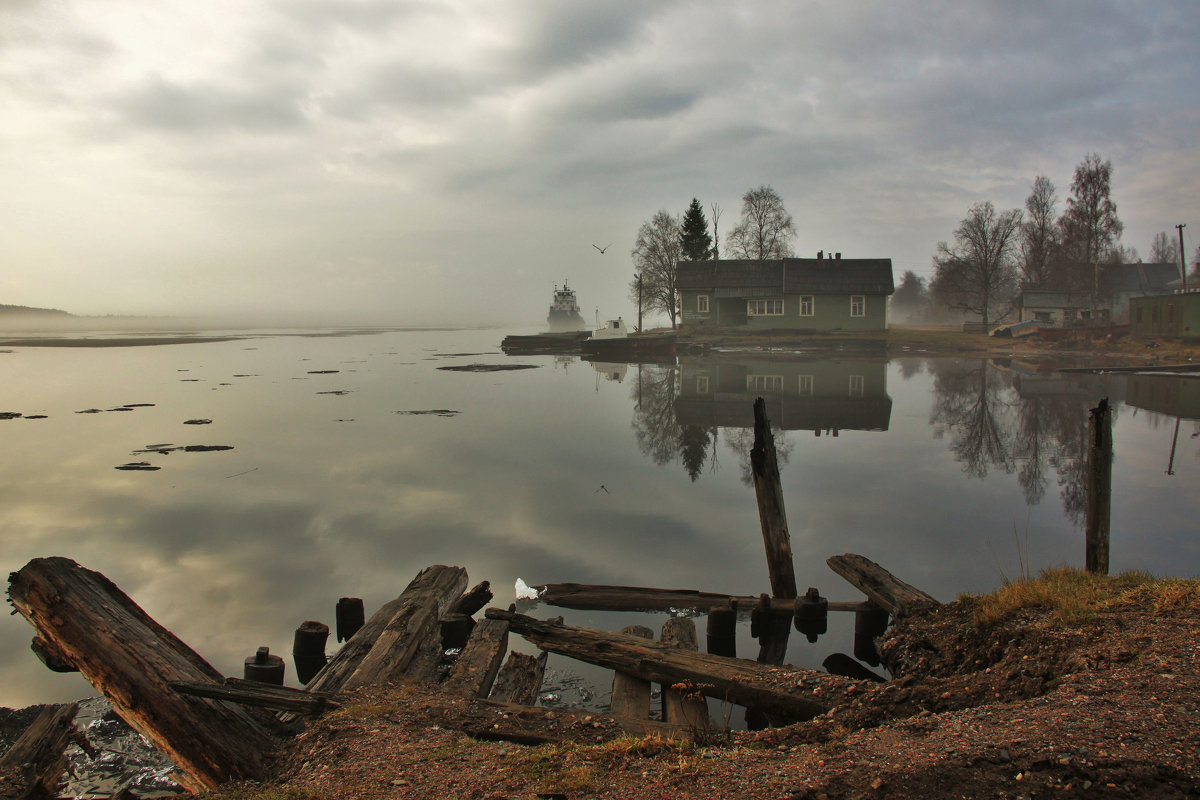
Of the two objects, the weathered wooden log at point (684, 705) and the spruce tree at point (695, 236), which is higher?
the spruce tree at point (695, 236)

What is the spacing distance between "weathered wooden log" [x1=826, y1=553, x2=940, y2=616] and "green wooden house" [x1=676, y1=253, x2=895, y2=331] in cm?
4744

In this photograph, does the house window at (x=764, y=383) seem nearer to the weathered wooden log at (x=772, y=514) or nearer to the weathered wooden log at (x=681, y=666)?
the weathered wooden log at (x=772, y=514)

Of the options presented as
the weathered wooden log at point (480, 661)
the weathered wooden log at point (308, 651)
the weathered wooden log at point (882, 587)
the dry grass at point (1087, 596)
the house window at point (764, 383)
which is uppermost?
the house window at point (764, 383)

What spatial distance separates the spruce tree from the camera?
69.6m

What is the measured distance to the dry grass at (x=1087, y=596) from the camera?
5.35 metres

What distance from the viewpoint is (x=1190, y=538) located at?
9688 mm

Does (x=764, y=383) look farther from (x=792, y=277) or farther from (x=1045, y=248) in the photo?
(x=1045, y=248)

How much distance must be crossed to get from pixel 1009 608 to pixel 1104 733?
7.30 feet

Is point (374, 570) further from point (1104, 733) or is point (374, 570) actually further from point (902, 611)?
point (1104, 733)

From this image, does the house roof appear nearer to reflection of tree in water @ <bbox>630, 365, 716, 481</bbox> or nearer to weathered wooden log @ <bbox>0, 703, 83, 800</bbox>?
reflection of tree in water @ <bbox>630, 365, 716, 481</bbox>

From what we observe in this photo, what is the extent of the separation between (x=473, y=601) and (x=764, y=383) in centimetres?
2468

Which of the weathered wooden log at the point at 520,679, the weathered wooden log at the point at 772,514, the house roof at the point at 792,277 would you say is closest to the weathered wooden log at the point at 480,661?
the weathered wooden log at the point at 520,679

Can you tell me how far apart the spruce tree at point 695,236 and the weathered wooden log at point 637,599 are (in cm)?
6373

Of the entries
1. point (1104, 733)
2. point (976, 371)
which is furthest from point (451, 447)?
point (976, 371)
